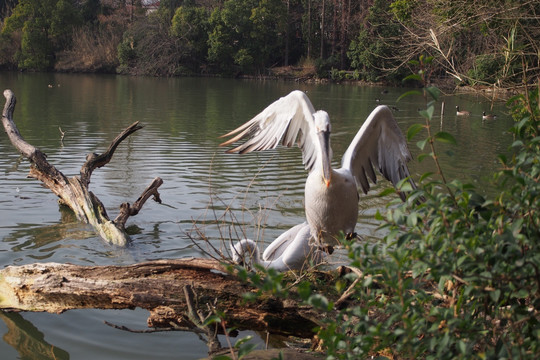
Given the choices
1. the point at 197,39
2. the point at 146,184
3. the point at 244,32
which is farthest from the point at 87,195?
the point at 197,39

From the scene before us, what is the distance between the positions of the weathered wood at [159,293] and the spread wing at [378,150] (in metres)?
1.32

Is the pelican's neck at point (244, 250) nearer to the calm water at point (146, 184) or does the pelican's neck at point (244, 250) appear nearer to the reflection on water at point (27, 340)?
the calm water at point (146, 184)

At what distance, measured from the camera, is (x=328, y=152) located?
3949 millimetres

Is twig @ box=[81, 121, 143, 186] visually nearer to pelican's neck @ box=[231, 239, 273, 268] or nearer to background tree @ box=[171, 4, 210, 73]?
pelican's neck @ box=[231, 239, 273, 268]

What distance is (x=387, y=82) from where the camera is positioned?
34812mm

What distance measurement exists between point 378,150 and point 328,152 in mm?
865

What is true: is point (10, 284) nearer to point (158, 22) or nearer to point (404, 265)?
point (404, 265)

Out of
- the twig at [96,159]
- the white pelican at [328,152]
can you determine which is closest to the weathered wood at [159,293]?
the white pelican at [328,152]

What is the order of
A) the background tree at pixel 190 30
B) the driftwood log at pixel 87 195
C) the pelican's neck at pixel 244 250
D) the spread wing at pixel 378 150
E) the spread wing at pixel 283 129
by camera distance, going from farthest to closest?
the background tree at pixel 190 30
the driftwood log at pixel 87 195
the spread wing at pixel 283 129
the spread wing at pixel 378 150
the pelican's neck at pixel 244 250

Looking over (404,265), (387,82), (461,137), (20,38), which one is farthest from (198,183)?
(20,38)

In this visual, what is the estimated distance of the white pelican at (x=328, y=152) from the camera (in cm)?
410

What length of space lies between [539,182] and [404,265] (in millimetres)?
580

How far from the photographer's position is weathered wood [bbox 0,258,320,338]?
3555mm

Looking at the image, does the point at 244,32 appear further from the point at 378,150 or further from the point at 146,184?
the point at 378,150
